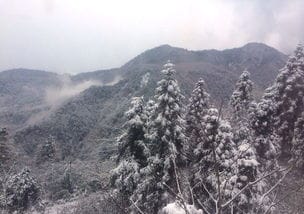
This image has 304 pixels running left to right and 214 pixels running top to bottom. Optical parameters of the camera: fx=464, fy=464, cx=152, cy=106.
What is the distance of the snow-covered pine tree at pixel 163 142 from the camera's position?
27.1 metres

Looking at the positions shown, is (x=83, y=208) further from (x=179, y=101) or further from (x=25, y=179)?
(x=179, y=101)

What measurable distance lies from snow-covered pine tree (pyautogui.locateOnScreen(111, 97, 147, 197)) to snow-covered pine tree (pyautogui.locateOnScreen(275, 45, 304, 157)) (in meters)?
14.5

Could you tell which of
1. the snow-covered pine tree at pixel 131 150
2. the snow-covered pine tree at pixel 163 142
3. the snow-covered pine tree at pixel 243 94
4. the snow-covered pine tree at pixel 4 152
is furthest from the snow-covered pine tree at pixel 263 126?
the snow-covered pine tree at pixel 4 152

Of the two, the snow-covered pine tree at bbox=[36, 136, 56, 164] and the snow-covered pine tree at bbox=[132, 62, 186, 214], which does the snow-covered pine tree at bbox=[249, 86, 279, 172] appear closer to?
the snow-covered pine tree at bbox=[132, 62, 186, 214]

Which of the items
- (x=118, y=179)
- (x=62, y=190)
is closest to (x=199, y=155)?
(x=118, y=179)

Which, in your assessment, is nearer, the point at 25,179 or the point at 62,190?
the point at 25,179

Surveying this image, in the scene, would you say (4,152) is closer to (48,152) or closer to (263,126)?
(263,126)

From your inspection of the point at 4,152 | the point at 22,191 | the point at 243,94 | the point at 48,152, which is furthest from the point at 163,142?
the point at 48,152

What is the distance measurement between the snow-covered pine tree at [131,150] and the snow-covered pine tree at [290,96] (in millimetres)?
14508

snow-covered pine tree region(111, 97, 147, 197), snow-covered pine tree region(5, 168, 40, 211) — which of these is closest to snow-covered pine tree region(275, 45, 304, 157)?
snow-covered pine tree region(111, 97, 147, 197)

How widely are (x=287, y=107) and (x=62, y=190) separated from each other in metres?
83.2

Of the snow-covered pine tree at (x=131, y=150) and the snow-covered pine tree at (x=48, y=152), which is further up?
the snow-covered pine tree at (x=131, y=150)

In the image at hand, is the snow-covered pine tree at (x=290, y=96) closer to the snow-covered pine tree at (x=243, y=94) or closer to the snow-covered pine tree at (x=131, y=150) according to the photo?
the snow-covered pine tree at (x=243, y=94)

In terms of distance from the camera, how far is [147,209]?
2769 centimetres
